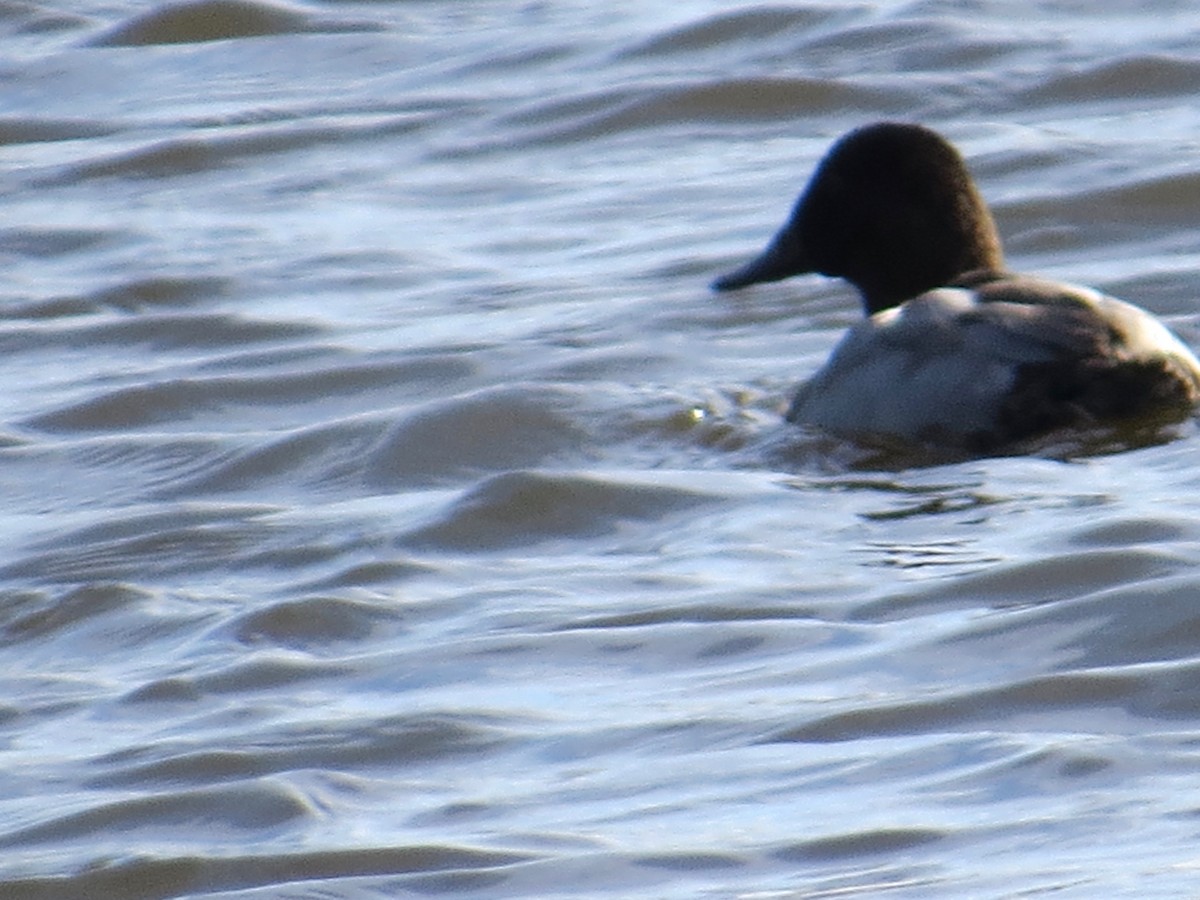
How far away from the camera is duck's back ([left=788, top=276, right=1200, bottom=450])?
7.15 meters

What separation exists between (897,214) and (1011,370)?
55.2 inches

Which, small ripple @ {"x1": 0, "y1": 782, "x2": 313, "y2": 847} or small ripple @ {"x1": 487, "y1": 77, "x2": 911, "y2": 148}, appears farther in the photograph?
small ripple @ {"x1": 487, "y1": 77, "x2": 911, "y2": 148}

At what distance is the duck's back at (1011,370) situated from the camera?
7.15 metres

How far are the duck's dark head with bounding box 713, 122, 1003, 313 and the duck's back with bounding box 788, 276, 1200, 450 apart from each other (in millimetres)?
979

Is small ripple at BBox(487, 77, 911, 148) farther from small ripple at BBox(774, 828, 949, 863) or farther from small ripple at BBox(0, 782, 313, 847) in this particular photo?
small ripple at BBox(774, 828, 949, 863)

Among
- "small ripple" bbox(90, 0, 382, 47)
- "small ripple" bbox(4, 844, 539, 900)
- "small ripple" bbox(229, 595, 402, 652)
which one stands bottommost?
"small ripple" bbox(229, 595, 402, 652)

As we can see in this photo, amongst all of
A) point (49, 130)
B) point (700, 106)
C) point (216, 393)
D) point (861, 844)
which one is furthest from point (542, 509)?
point (49, 130)

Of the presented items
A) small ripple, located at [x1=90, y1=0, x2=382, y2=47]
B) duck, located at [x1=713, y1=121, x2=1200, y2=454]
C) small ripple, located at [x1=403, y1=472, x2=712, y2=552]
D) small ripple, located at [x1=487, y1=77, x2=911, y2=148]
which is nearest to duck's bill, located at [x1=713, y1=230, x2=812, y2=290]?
duck, located at [x1=713, y1=121, x2=1200, y2=454]

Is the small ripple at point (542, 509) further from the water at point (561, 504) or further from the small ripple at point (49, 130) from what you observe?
the small ripple at point (49, 130)

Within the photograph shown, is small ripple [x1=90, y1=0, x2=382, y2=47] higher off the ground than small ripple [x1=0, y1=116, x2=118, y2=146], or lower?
higher

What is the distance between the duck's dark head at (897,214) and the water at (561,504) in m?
0.34

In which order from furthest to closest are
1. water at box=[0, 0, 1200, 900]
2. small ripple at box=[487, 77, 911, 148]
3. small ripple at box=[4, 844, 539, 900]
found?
small ripple at box=[487, 77, 911, 148] → water at box=[0, 0, 1200, 900] → small ripple at box=[4, 844, 539, 900]

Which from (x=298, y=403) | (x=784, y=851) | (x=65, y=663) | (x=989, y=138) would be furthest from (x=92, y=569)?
(x=989, y=138)

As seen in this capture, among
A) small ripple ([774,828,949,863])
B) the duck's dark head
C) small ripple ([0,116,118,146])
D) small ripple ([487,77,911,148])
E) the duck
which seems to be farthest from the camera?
small ripple ([0,116,118,146])
